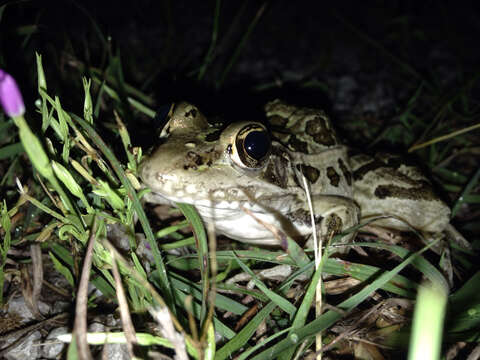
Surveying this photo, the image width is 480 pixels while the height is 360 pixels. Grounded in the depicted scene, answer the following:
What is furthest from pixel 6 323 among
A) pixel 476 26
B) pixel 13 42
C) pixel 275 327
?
pixel 476 26

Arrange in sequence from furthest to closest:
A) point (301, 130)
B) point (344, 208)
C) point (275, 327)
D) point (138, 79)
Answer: point (138, 79), point (301, 130), point (344, 208), point (275, 327)

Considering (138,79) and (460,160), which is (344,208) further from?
(138,79)

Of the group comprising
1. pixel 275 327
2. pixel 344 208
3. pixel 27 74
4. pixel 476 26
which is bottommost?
pixel 27 74

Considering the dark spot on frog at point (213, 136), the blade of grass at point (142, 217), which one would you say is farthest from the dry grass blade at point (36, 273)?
the dark spot on frog at point (213, 136)

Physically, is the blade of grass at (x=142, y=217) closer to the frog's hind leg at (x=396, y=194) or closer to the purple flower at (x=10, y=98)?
the purple flower at (x=10, y=98)

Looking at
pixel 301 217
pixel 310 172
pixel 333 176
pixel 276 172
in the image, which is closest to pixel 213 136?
pixel 276 172

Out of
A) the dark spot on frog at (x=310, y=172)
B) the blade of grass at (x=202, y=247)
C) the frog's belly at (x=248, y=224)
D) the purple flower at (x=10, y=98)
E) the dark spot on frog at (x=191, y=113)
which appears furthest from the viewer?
the dark spot on frog at (x=310, y=172)

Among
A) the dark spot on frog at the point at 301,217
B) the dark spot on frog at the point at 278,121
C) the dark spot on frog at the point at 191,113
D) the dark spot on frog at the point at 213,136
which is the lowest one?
the dark spot on frog at the point at 301,217

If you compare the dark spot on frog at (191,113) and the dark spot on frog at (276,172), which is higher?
the dark spot on frog at (191,113)

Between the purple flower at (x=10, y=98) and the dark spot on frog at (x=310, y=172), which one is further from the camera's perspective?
the dark spot on frog at (x=310, y=172)
